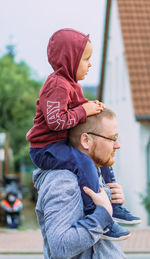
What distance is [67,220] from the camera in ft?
6.13

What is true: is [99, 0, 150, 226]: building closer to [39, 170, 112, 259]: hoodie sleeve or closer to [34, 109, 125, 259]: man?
[34, 109, 125, 259]: man

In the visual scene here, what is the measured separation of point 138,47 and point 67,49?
46.2 ft

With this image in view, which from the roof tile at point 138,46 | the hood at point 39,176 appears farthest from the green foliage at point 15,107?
the hood at point 39,176

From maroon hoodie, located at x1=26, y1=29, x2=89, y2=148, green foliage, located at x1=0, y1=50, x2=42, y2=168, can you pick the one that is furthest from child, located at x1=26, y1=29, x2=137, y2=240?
green foliage, located at x1=0, y1=50, x2=42, y2=168

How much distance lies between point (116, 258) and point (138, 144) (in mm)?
13784

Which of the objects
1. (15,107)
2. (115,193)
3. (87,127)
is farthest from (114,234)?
(15,107)

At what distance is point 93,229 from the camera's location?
187 centimetres

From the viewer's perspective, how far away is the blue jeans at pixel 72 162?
2.00 m

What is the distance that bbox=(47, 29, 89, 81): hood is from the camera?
206 centimetres

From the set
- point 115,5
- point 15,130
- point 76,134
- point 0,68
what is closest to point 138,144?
point 115,5

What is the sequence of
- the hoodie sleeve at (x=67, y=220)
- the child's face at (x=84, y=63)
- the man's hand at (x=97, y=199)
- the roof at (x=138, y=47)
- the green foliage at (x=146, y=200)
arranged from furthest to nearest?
the roof at (x=138, y=47), the green foliage at (x=146, y=200), the child's face at (x=84, y=63), the man's hand at (x=97, y=199), the hoodie sleeve at (x=67, y=220)

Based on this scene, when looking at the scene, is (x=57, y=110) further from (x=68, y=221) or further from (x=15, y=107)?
(x=15, y=107)

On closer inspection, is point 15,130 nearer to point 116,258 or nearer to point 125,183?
point 125,183

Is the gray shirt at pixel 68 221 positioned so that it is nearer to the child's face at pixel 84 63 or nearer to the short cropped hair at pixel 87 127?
the short cropped hair at pixel 87 127
